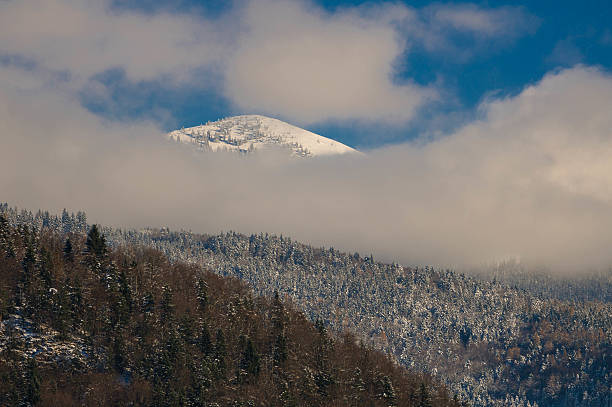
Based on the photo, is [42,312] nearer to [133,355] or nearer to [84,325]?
[84,325]

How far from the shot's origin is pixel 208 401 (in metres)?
181

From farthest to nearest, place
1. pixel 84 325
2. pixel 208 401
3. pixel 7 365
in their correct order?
pixel 84 325
pixel 208 401
pixel 7 365

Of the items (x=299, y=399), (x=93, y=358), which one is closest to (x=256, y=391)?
(x=299, y=399)

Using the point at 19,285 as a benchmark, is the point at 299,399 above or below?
below

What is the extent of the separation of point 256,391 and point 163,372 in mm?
31145

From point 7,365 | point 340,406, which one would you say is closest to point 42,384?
point 7,365

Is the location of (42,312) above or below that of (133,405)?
above

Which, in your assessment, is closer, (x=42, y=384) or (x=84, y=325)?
(x=42, y=384)

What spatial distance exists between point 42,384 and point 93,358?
22.5 meters

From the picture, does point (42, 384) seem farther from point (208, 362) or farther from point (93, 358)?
point (208, 362)

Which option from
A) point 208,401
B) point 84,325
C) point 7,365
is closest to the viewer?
point 7,365

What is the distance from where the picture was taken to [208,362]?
194625 mm

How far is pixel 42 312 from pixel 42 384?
32.8 m

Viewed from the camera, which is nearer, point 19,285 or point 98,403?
point 98,403
